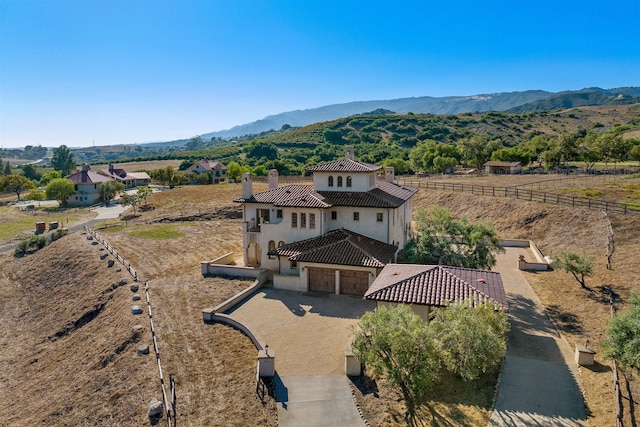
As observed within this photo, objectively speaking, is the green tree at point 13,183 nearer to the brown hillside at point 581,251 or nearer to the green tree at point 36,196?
the green tree at point 36,196

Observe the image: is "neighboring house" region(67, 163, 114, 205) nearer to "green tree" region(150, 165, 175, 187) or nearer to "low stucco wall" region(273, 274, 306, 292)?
"green tree" region(150, 165, 175, 187)

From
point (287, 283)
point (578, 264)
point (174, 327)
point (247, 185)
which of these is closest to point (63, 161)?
point (247, 185)

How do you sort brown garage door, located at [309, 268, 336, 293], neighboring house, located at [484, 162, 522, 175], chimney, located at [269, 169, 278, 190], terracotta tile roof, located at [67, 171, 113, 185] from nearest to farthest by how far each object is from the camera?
brown garage door, located at [309, 268, 336, 293], chimney, located at [269, 169, 278, 190], neighboring house, located at [484, 162, 522, 175], terracotta tile roof, located at [67, 171, 113, 185]

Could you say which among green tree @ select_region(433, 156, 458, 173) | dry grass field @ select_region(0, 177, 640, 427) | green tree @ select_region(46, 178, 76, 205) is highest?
green tree @ select_region(433, 156, 458, 173)

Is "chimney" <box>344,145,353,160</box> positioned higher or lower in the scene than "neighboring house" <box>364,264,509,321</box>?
higher

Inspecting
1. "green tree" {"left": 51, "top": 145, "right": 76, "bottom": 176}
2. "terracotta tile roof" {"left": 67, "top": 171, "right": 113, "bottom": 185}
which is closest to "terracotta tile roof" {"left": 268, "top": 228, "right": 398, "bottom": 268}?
"terracotta tile roof" {"left": 67, "top": 171, "right": 113, "bottom": 185}

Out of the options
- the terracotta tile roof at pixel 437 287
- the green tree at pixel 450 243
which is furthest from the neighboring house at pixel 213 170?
the terracotta tile roof at pixel 437 287
